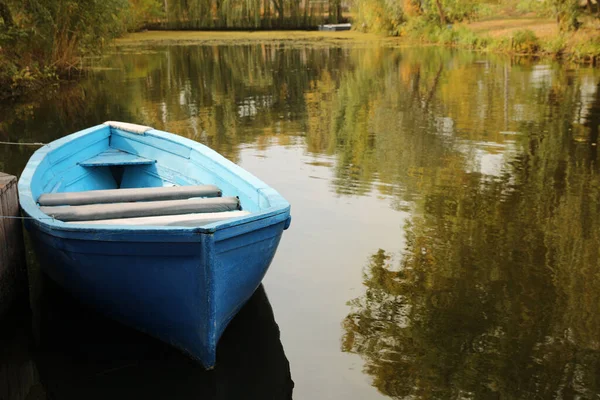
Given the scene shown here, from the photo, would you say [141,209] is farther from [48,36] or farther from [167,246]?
[48,36]

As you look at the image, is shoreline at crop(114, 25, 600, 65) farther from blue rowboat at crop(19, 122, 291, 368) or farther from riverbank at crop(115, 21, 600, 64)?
blue rowboat at crop(19, 122, 291, 368)

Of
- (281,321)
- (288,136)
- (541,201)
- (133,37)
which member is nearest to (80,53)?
(288,136)

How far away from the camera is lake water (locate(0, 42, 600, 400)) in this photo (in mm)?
4496

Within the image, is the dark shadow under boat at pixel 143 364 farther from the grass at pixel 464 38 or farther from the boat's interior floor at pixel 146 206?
the grass at pixel 464 38

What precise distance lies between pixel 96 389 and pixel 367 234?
3434 millimetres

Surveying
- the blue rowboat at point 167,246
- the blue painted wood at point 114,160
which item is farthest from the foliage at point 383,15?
the blue rowboat at point 167,246

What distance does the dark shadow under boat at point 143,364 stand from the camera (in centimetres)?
438

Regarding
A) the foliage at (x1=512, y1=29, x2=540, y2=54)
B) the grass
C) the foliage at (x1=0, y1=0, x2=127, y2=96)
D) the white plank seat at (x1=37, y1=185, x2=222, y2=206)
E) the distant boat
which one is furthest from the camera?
the distant boat

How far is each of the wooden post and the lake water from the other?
27 cm

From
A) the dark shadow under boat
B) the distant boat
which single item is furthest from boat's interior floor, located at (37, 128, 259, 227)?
the distant boat

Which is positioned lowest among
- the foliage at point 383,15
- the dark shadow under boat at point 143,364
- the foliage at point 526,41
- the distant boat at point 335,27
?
the dark shadow under boat at point 143,364

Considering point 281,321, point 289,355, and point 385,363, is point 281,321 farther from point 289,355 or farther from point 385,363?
point 385,363

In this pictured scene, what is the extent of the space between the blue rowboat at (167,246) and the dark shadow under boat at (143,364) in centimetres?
13

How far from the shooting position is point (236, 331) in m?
5.19
